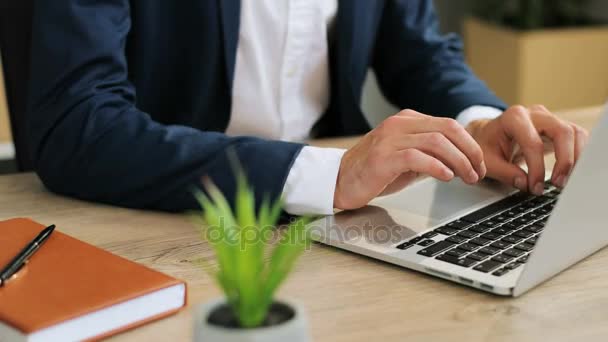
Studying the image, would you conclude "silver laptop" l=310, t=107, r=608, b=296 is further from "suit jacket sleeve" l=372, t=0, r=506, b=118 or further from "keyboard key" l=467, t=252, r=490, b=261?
"suit jacket sleeve" l=372, t=0, r=506, b=118


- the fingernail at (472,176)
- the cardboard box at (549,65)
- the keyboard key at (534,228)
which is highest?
the fingernail at (472,176)

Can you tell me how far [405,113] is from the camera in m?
1.05

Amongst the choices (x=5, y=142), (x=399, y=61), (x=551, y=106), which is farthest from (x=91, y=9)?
(x=551, y=106)

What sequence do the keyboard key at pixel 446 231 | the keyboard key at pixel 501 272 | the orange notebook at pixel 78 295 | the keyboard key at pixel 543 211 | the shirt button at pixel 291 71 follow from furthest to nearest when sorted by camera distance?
1. the shirt button at pixel 291 71
2. the keyboard key at pixel 543 211
3. the keyboard key at pixel 446 231
4. the keyboard key at pixel 501 272
5. the orange notebook at pixel 78 295

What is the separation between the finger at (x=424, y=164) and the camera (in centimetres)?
97

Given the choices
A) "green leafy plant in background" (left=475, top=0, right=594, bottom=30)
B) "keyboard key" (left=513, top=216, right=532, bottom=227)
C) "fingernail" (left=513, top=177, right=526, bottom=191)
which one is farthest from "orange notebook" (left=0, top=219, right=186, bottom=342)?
"green leafy plant in background" (left=475, top=0, right=594, bottom=30)

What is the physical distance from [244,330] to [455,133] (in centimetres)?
55

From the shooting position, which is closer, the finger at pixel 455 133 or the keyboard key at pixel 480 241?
the keyboard key at pixel 480 241

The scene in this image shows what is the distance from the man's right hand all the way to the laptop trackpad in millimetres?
25

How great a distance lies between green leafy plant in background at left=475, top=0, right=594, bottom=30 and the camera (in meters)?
3.40

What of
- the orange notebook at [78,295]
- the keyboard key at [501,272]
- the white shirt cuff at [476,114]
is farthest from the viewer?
the white shirt cuff at [476,114]

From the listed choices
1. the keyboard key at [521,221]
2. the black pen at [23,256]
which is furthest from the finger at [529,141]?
the black pen at [23,256]

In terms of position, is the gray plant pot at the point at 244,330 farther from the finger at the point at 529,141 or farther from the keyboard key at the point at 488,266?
the finger at the point at 529,141

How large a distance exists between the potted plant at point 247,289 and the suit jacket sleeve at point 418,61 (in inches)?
39.6
